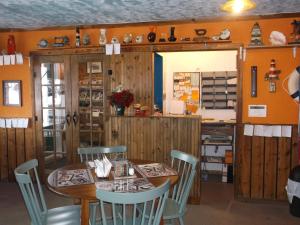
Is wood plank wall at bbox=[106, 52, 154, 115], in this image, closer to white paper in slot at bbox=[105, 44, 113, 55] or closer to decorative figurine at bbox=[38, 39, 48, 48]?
white paper in slot at bbox=[105, 44, 113, 55]

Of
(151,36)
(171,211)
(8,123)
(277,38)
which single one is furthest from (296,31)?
(8,123)

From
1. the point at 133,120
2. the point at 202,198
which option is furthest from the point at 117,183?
the point at 202,198

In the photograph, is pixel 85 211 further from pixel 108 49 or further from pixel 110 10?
pixel 108 49

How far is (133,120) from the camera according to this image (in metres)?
4.00

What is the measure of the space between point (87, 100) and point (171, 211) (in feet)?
8.24

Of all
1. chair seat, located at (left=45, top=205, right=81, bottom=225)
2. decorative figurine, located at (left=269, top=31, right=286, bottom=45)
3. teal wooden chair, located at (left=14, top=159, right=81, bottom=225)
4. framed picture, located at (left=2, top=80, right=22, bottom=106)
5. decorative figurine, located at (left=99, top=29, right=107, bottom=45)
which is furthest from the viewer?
framed picture, located at (left=2, top=80, right=22, bottom=106)

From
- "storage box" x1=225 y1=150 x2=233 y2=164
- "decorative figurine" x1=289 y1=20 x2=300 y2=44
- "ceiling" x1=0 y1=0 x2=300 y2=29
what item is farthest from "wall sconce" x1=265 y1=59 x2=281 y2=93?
"storage box" x1=225 y1=150 x2=233 y2=164

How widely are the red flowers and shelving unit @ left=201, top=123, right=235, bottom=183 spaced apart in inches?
63.2

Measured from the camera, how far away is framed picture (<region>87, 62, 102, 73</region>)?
4.43 meters

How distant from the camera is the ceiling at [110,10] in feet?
9.16

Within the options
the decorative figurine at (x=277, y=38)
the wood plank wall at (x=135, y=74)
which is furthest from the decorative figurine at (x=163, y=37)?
the decorative figurine at (x=277, y=38)

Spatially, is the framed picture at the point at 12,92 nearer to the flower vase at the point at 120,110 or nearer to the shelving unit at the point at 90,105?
the shelving unit at the point at 90,105

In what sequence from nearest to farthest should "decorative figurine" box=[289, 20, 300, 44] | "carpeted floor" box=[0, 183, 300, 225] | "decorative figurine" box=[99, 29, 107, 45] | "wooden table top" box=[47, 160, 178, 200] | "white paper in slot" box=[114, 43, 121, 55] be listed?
1. "wooden table top" box=[47, 160, 178, 200]
2. "carpeted floor" box=[0, 183, 300, 225]
3. "decorative figurine" box=[289, 20, 300, 44]
4. "white paper in slot" box=[114, 43, 121, 55]
5. "decorative figurine" box=[99, 29, 107, 45]

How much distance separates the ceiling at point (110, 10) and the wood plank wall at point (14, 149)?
6.06 ft
